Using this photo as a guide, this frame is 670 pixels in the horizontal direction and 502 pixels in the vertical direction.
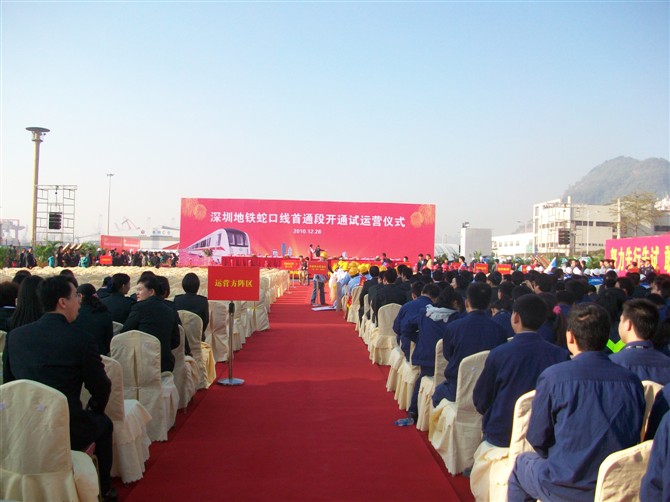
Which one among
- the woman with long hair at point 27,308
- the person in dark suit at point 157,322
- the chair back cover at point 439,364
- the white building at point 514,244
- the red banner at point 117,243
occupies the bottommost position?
the chair back cover at point 439,364

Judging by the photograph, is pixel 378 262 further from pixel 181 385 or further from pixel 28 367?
pixel 28 367

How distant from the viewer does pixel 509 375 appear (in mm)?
2773

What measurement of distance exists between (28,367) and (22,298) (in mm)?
649

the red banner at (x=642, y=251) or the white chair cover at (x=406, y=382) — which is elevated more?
→ the red banner at (x=642, y=251)

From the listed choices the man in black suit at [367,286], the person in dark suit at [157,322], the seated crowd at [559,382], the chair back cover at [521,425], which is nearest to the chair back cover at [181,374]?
the person in dark suit at [157,322]

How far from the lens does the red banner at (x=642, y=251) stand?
50.3 feet

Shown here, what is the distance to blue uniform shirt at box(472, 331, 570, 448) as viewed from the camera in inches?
109

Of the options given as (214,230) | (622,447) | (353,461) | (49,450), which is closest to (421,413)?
(353,461)

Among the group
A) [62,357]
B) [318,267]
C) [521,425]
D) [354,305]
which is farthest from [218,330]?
[318,267]

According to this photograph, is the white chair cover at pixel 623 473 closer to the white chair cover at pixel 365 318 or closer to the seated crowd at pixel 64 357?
the seated crowd at pixel 64 357

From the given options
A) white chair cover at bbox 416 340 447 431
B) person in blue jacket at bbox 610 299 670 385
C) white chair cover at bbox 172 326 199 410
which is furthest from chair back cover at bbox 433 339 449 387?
white chair cover at bbox 172 326 199 410

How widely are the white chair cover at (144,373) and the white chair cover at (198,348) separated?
114cm

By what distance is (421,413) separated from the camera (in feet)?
14.0

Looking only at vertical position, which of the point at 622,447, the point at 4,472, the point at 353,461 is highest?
the point at 622,447
